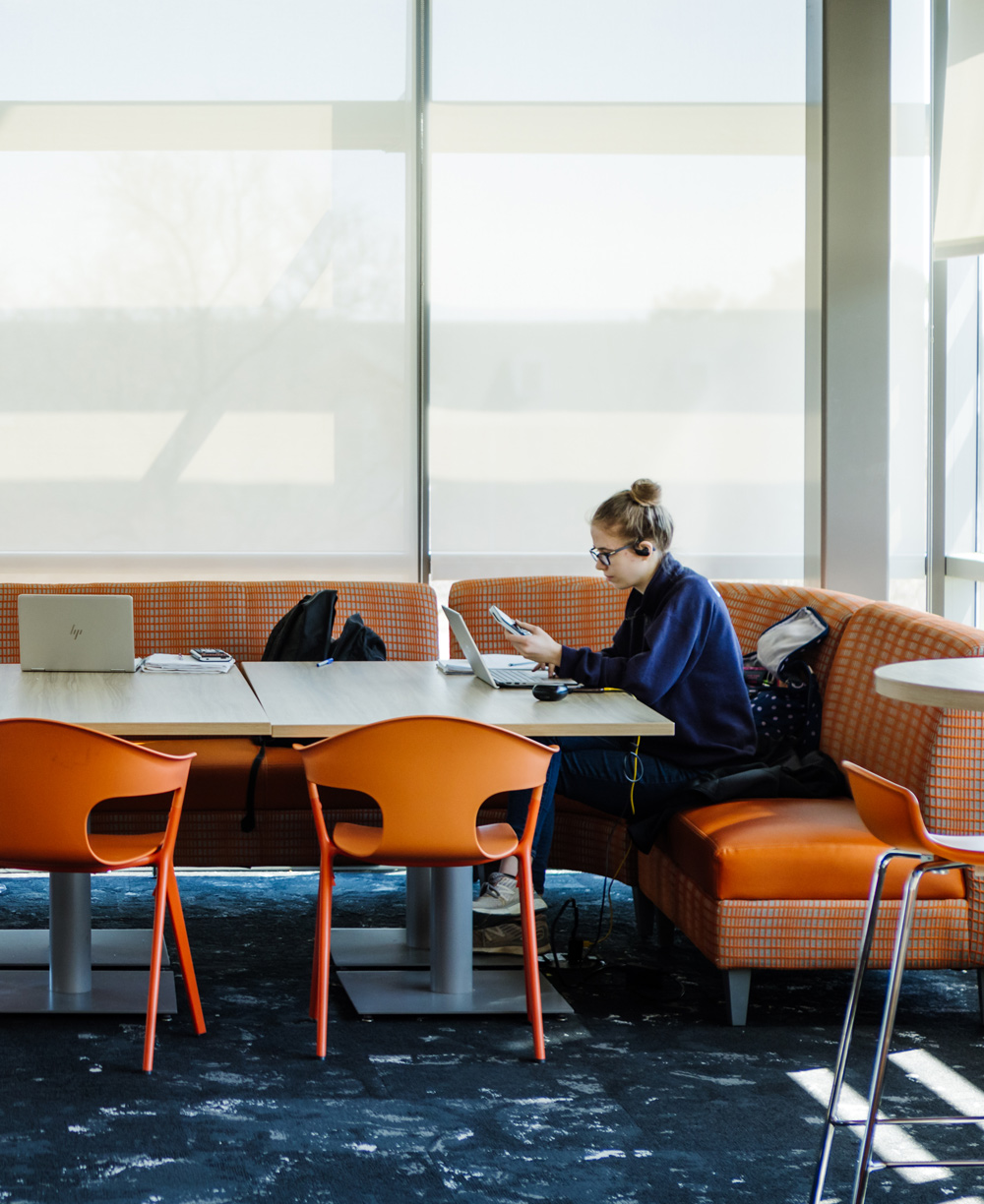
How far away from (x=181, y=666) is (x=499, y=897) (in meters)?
1.09

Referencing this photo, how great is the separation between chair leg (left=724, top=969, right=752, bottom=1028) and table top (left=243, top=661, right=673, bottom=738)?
0.61m

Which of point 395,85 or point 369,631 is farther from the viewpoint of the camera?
point 395,85

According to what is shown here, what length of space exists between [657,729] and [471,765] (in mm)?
471

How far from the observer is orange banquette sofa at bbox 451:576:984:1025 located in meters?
3.08

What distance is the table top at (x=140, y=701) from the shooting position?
2855mm

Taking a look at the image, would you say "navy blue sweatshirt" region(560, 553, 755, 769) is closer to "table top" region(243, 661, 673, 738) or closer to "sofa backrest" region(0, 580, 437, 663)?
"table top" region(243, 661, 673, 738)

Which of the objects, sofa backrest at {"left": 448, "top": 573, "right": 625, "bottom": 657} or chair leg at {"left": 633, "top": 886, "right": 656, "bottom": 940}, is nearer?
chair leg at {"left": 633, "top": 886, "right": 656, "bottom": 940}

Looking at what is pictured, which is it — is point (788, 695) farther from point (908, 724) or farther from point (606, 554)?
point (606, 554)

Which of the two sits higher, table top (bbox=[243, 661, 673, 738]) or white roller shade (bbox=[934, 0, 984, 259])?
white roller shade (bbox=[934, 0, 984, 259])

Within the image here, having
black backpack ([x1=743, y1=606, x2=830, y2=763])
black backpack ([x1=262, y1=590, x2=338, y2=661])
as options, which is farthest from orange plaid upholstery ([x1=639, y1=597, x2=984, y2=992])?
black backpack ([x1=262, y1=590, x2=338, y2=661])

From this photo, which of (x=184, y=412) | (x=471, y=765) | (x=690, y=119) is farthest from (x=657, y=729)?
(x=690, y=119)

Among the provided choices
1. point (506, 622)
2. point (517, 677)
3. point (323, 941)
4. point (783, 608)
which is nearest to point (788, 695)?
point (783, 608)

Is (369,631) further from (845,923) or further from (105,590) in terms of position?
(845,923)

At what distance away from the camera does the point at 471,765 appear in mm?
2738
